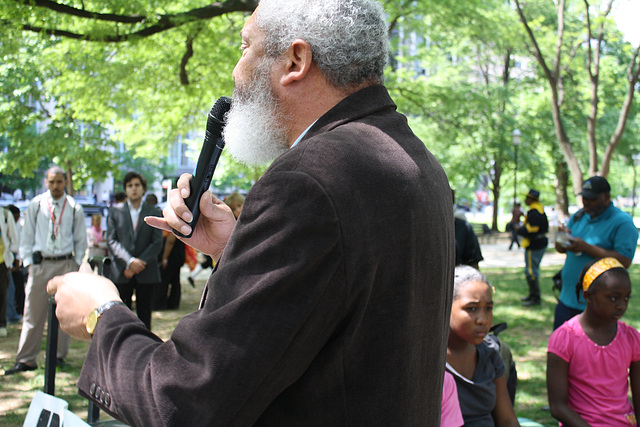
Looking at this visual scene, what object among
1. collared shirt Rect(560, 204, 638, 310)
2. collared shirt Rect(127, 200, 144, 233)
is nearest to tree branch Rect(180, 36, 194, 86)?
collared shirt Rect(127, 200, 144, 233)

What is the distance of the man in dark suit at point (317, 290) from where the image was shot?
41.0 inches

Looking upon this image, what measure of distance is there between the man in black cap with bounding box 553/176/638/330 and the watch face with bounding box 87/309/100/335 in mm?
4714

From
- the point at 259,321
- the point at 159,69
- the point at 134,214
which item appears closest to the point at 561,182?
the point at 159,69

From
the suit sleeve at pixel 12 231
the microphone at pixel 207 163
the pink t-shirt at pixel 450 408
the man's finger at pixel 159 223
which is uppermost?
the microphone at pixel 207 163

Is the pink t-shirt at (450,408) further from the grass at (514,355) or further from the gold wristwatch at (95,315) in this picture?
the grass at (514,355)

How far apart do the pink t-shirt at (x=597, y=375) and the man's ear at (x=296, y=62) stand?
10.2 feet

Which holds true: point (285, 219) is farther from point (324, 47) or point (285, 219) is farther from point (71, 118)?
point (71, 118)

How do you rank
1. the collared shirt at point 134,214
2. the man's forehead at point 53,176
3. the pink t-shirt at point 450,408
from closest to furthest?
1. the pink t-shirt at point 450,408
2. the man's forehead at point 53,176
3. the collared shirt at point 134,214

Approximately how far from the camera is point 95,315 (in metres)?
1.24

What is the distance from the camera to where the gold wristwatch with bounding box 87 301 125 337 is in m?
1.24

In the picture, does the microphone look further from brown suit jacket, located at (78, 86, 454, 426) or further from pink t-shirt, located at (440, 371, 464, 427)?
pink t-shirt, located at (440, 371, 464, 427)

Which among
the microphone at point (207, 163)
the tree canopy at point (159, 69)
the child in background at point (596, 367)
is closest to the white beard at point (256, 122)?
the microphone at point (207, 163)

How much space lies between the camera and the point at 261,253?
1056mm

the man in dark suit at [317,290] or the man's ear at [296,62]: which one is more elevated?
the man's ear at [296,62]
